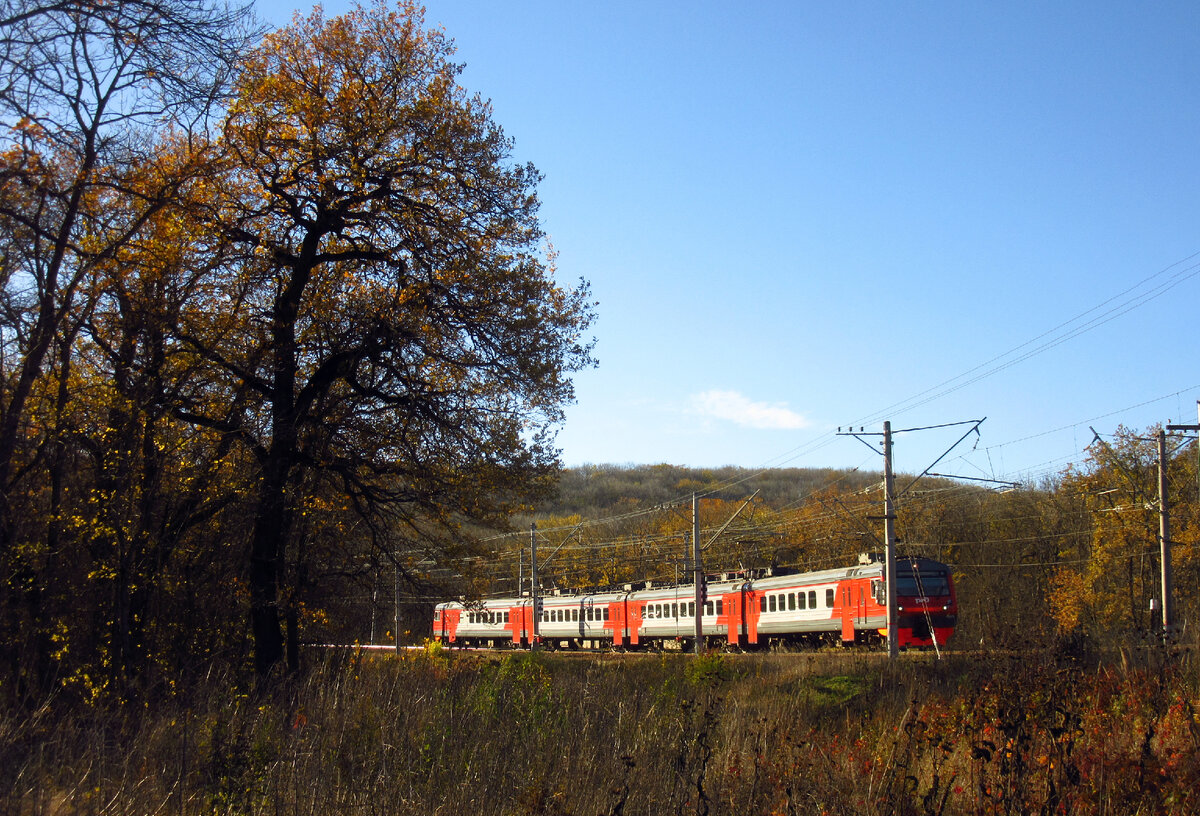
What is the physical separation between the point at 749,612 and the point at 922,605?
6505 mm

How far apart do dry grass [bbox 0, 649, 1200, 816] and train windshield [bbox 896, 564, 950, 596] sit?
17831 millimetres

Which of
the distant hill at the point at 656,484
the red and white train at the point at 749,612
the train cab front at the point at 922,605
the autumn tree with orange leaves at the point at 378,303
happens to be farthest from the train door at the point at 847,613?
the distant hill at the point at 656,484

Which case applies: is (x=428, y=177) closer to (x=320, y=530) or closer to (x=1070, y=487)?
(x=320, y=530)

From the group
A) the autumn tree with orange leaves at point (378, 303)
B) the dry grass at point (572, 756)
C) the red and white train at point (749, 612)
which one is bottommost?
the red and white train at point (749, 612)

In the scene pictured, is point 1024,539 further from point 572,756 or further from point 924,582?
point 572,756

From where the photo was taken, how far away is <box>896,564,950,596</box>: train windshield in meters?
27.8

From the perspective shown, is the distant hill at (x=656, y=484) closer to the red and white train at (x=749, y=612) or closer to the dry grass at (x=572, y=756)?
the red and white train at (x=749, y=612)

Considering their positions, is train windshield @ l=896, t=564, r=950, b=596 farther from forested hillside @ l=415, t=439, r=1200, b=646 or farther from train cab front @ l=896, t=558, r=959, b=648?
forested hillside @ l=415, t=439, r=1200, b=646

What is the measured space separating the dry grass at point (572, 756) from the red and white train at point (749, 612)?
30.6 ft

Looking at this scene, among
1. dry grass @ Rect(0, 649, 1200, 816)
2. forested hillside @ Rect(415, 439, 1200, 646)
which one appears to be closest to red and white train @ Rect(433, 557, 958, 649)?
forested hillside @ Rect(415, 439, 1200, 646)

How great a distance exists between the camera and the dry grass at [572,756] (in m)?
5.89

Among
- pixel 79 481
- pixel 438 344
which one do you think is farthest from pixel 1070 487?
pixel 79 481

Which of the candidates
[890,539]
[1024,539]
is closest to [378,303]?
[890,539]

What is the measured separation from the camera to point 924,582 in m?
28.0
